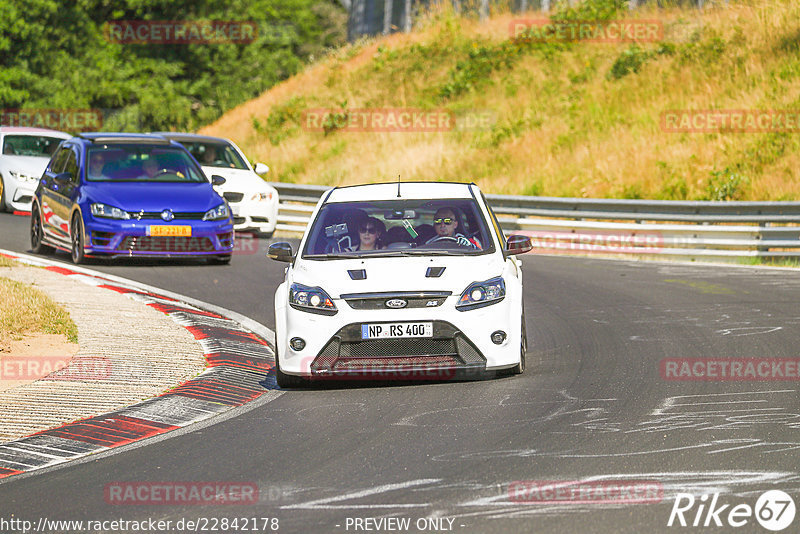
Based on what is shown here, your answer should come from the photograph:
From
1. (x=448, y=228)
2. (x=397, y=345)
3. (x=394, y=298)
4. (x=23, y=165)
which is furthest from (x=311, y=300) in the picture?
(x=23, y=165)

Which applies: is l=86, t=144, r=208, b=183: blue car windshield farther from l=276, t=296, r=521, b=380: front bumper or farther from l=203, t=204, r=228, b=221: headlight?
l=276, t=296, r=521, b=380: front bumper

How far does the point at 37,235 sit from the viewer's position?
751 inches

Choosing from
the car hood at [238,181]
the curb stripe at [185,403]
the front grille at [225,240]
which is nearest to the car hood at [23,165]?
the car hood at [238,181]

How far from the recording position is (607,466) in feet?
22.7

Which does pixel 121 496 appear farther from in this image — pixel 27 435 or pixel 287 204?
pixel 287 204

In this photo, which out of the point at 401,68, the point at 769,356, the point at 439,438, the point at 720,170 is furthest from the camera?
the point at 401,68

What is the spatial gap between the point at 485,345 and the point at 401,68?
3169 centimetres

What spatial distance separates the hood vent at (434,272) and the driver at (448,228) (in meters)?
0.73

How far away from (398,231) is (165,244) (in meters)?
7.57

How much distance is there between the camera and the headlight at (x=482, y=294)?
9.47 m

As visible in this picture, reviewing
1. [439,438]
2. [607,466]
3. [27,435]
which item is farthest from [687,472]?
[27,435]

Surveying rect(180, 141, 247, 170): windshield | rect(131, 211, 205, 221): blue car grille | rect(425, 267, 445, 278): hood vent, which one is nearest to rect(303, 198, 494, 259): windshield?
rect(425, 267, 445, 278): hood vent

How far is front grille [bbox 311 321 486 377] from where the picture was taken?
366 inches

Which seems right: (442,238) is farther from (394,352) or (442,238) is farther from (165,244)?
(165,244)
